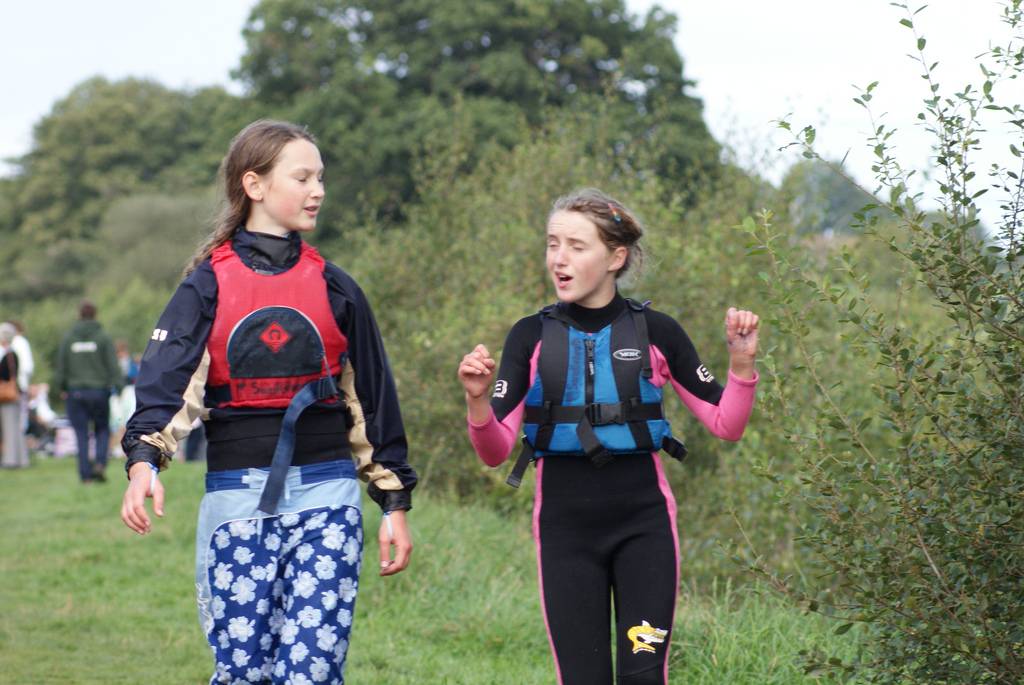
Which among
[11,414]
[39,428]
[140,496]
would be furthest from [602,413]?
[39,428]

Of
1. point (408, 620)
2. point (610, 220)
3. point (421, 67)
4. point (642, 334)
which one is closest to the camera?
point (642, 334)

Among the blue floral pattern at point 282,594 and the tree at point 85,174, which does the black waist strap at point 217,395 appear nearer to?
the blue floral pattern at point 282,594

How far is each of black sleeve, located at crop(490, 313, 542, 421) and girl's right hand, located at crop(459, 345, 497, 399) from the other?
35 centimetres

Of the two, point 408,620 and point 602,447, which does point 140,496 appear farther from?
point 408,620

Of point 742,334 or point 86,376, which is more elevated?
point 86,376

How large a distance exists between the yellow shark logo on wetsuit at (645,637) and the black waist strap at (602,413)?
645 millimetres

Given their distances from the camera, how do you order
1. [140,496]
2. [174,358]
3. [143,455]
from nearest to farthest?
[140,496], [143,455], [174,358]

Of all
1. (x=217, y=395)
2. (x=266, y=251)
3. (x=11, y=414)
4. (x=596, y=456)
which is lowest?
(x=596, y=456)

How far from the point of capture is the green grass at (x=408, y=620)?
6.48 meters

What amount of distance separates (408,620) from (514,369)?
150 inches

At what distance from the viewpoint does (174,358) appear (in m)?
4.32

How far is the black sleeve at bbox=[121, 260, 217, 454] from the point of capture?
13.9 ft

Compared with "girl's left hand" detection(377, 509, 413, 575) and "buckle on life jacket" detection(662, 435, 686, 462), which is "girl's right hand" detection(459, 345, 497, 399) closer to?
"girl's left hand" detection(377, 509, 413, 575)

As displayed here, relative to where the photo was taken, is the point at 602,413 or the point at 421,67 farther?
the point at 421,67
